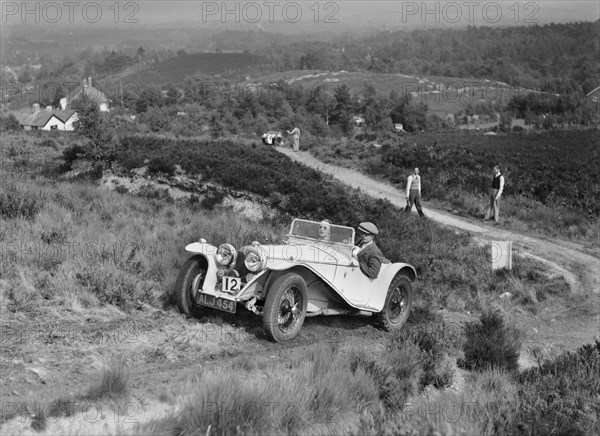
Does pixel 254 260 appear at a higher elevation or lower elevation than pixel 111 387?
higher

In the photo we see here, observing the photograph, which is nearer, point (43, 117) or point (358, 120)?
point (43, 117)

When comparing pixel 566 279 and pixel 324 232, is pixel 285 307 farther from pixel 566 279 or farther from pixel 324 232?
pixel 566 279

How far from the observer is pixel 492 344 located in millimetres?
9391

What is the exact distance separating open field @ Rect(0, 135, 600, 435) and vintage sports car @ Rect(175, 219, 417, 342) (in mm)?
371

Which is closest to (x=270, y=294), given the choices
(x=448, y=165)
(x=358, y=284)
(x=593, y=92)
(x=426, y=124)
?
(x=358, y=284)

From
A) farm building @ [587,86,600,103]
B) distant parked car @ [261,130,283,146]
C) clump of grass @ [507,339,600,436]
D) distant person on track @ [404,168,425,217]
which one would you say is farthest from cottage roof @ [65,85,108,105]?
farm building @ [587,86,600,103]

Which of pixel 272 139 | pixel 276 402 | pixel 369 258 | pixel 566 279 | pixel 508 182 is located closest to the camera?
pixel 276 402

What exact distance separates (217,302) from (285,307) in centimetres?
92

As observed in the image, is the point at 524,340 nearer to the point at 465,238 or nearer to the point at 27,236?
the point at 465,238

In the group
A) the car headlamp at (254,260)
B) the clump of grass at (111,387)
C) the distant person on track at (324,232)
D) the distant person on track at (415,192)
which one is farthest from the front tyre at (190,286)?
the distant person on track at (415,192)

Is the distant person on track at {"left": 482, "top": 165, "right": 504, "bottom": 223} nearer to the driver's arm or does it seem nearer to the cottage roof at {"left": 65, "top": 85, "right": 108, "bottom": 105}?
the driver's arm

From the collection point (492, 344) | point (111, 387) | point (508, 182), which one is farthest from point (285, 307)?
point (508, 182)

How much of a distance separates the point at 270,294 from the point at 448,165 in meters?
25.1

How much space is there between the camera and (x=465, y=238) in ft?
56.2
